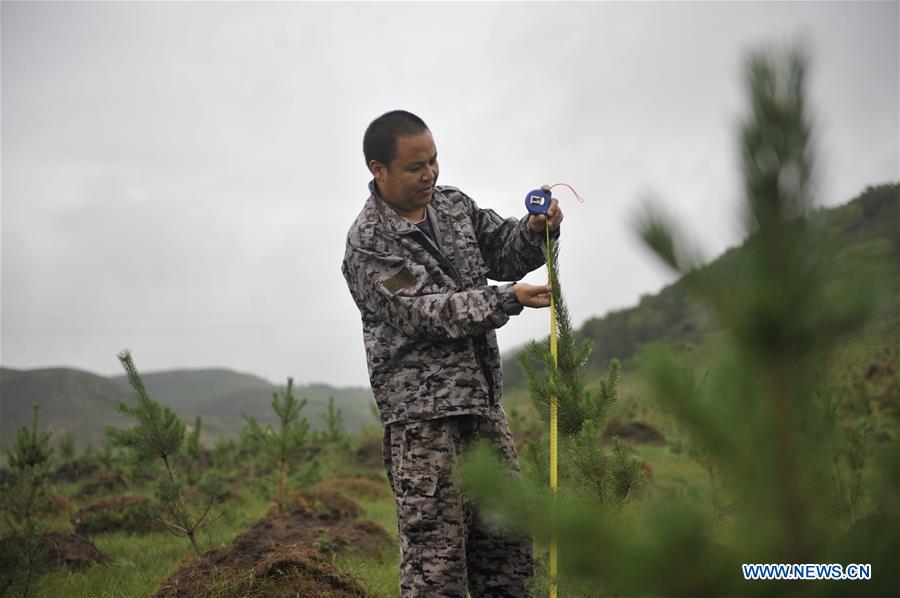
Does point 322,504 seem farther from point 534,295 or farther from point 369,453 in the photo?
point 369,453

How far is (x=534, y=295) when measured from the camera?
2.50 m

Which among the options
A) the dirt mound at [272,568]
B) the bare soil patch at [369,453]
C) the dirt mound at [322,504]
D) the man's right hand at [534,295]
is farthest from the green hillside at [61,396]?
the man's right hand at [534,295]

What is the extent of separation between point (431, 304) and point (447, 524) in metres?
1.02

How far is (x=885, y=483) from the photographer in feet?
3.26

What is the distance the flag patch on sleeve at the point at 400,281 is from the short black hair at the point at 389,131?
23.8 inches

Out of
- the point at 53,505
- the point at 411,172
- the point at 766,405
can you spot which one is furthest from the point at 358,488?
the point at 766,405

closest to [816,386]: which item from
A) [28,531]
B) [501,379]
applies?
[501,379]

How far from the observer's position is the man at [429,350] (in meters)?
2.73

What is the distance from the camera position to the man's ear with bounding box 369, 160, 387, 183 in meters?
3.06

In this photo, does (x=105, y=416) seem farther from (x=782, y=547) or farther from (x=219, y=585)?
(x=782, y=547)

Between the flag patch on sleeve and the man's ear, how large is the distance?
0.59 m

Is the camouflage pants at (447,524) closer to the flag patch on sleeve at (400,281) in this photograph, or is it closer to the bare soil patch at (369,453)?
the flag patch on sleeve at (400,281)

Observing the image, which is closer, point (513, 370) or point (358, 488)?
point (358, 488)

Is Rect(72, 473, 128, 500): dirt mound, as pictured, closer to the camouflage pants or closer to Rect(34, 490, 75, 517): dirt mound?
Rect(34, 490, 75, 517): dirt mound
